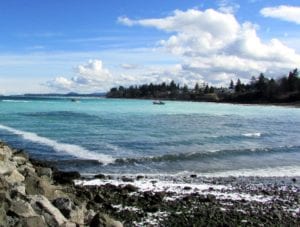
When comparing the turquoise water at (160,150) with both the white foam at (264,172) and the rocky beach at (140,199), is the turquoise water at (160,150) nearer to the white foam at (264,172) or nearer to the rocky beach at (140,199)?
the white foam at (264,172)

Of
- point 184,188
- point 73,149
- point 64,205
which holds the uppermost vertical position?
point 64,205

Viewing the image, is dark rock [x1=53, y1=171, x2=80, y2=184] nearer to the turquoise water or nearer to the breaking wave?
the turquoise water

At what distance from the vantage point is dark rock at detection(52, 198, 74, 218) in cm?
1230

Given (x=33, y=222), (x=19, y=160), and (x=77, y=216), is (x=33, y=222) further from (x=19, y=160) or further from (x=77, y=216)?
(x=19, y=160)

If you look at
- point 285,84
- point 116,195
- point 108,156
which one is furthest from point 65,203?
point 285,84

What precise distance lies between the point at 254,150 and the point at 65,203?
25598mm

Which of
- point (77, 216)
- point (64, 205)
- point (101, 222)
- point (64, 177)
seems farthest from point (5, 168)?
point (64, 177)

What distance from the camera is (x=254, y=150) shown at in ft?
119

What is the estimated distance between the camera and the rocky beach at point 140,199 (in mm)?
11805

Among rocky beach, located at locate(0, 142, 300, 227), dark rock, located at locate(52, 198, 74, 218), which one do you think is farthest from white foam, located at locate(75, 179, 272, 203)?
dark rock, located at locate(52, 198, 74, 218)

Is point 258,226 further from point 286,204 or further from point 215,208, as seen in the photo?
point 286,204

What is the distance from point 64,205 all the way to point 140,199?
5.31 m

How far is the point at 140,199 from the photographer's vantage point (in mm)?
17453

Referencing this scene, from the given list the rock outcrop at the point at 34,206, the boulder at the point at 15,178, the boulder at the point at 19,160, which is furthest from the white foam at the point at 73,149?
the rock outcrop at the point at 34,206
